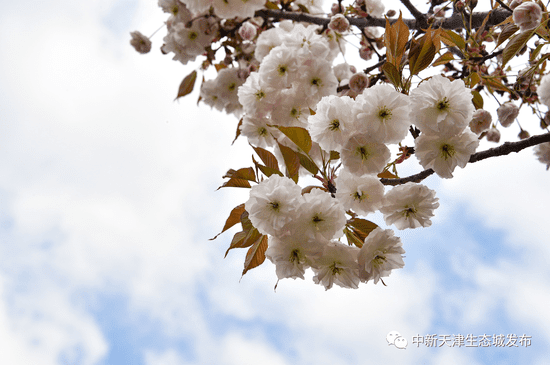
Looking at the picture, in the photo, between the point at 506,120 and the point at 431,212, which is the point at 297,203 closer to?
Answer: the point at 431,212

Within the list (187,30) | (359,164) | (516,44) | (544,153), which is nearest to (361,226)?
(359,164)

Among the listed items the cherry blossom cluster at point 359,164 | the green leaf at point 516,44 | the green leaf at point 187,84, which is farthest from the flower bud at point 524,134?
the green leaf at point 187,84

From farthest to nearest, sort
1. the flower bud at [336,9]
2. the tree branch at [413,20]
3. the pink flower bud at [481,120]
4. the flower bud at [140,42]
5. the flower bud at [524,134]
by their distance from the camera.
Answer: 1. the flower bud at [140,42]
2. the flower bud at [336,9]
3. the flower bud at [524,134]
4. the tree branch at [413,20]
5. the pink flower bud at [481,120]

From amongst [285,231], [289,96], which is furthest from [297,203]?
[289,96]

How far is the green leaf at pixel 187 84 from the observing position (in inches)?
64.4

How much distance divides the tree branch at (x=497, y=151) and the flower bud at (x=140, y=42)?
3.96 ft

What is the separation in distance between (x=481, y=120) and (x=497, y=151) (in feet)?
0.73

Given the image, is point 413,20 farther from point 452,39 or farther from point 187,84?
point 187,84

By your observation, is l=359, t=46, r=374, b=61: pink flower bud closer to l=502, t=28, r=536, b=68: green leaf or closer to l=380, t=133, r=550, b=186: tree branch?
l=502, t=28, r=536, b=68: green leaf

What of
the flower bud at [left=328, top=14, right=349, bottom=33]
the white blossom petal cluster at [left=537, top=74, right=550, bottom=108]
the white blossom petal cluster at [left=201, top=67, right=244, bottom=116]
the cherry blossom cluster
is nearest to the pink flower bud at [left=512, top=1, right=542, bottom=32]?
the cherry blossom cluster

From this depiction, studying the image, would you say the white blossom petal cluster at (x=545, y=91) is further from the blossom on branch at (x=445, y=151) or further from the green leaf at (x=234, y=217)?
the green leaf at (x=234, y=217)

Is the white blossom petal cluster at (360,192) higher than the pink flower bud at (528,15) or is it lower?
lower

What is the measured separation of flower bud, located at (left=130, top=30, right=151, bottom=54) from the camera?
161 cm

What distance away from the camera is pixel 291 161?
90cm
